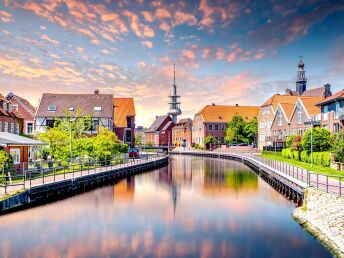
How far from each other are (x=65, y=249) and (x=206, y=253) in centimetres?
698

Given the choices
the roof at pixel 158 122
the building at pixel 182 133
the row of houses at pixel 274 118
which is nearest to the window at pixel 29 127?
the row of houses at pixel 274 118

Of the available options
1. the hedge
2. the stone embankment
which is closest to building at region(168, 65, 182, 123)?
the hedge

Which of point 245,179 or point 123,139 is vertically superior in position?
point 123,139

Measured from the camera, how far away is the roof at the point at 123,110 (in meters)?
68.5

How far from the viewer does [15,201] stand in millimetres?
22219

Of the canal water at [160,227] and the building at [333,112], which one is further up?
the building at [333,112]

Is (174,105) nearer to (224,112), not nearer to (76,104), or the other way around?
(224,112)

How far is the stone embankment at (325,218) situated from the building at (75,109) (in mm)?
47020

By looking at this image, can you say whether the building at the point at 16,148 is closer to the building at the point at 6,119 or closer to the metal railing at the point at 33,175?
the metal railing at the point at 33,175

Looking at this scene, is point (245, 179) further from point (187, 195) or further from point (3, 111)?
point (3, 111)

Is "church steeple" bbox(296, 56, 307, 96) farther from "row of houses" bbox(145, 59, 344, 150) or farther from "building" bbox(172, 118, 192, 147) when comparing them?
"building" bbox(172, 118, 192, 147)

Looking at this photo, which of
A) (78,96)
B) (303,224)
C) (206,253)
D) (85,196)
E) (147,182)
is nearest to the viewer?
(206,253)

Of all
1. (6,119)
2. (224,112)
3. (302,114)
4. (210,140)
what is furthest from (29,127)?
(224,112)

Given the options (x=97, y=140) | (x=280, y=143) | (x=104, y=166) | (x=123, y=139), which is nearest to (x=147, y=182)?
(x=104, y=166)
